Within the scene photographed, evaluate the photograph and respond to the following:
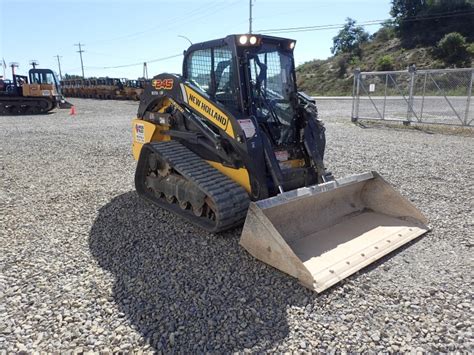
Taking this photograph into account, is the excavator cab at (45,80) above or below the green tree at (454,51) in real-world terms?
below

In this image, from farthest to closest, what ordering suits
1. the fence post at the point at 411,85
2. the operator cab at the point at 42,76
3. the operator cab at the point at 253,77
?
the operator cab at the point at 42,76, the fence post at the point at 411,85, the operator cab at the point at 253,77

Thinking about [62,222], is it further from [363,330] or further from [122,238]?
[363,330]

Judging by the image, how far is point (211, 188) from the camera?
13.1 ft

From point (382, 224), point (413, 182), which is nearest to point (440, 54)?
point (413, 182)

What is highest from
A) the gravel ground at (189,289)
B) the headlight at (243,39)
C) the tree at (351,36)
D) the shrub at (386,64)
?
the tree at (351,36)

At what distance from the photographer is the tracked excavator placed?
11.8 feet

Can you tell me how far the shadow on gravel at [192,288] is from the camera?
265 centimetres

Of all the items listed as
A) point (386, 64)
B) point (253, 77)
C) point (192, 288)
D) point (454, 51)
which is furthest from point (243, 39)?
point (454, 51)

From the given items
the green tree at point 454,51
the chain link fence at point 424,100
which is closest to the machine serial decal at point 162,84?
the chain link fence at point 424,100

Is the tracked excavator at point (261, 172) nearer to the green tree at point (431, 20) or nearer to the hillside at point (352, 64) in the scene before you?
the hillside at point (352, 64)

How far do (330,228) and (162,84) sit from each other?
304 centimetres

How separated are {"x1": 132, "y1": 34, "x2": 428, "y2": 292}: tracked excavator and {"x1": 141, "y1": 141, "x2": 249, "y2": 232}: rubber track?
0.01 meters

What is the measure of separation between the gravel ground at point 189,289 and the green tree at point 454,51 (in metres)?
42.3

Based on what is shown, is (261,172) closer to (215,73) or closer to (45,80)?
(215,73)
